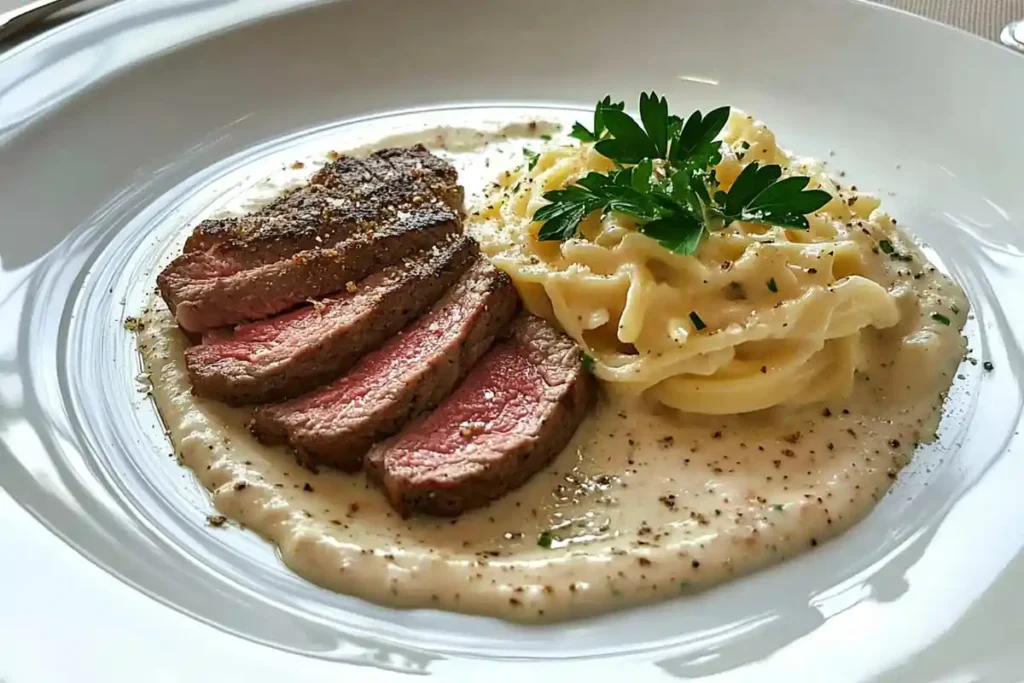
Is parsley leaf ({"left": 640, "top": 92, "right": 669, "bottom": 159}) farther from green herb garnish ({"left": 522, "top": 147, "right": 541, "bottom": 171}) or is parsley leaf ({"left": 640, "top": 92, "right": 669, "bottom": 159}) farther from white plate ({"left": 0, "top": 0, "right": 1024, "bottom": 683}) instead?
white plate ({"left": 0, "top": 0, "right": 1024, "bottom": 683})

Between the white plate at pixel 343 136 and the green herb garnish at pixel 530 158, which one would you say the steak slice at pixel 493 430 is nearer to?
the white plate at pixel 343 136

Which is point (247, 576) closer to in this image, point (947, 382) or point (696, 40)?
point (947, 382)

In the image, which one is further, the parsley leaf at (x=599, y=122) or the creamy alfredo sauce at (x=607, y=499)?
the parsley leaf at (x=599, y=122)

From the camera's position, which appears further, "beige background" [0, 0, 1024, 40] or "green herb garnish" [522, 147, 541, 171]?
"beige background" [0, 0, 1024, 40]

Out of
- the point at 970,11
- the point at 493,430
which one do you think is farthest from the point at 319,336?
the point at 970,11

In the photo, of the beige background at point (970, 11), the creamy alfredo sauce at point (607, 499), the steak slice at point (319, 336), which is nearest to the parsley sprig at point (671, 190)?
the steak slice at point (319, 336)

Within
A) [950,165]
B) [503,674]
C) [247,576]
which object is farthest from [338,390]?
[950,165]

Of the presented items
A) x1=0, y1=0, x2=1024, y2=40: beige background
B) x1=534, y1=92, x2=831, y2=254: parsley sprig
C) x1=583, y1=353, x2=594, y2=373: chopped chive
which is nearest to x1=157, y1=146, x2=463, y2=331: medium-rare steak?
x1=534, y1=92, x2=831, y2=254: parsley sprig
